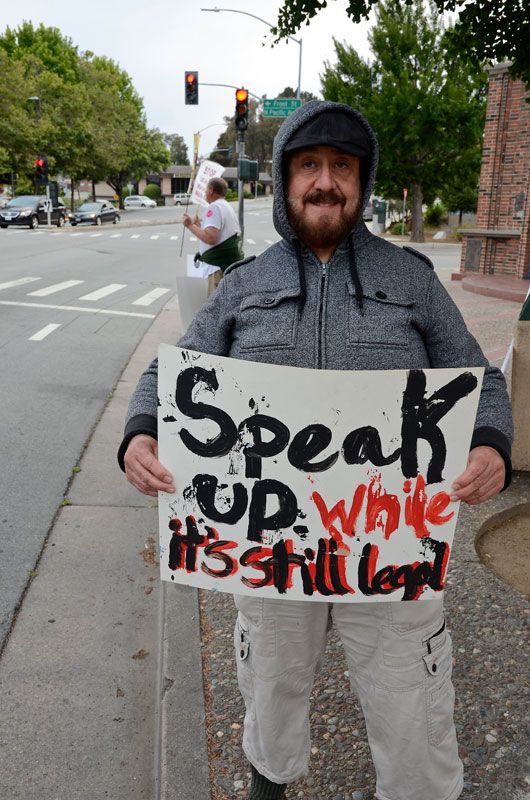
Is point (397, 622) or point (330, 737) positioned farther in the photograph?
point (330, 737)

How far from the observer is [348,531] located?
1.92 m

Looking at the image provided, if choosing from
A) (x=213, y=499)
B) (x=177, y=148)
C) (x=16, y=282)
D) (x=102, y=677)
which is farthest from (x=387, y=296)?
(x=177, y=148)

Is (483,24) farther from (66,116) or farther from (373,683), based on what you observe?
(66,116)

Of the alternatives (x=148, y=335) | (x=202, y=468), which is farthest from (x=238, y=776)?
(x=148, y=335)

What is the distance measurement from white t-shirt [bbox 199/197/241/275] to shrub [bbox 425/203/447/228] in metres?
38.5

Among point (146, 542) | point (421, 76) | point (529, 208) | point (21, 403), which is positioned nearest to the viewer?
point (146, 542)

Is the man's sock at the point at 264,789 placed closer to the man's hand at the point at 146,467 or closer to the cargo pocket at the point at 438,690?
the cargo pocket at the point at 438,690

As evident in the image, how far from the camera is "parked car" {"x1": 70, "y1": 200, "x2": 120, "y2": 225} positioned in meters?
40.2

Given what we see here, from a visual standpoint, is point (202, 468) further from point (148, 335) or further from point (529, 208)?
point (529, 208)

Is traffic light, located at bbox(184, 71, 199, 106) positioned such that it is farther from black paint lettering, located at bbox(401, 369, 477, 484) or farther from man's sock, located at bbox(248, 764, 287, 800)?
man's sock, located at bbox(248, 764, 287, 800)

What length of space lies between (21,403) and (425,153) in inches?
1212

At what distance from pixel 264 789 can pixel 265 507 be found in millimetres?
909

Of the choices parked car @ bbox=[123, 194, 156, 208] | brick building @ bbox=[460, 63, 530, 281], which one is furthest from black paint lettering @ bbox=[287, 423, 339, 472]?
parked car @ bbox=[123, 194, 156, 208]

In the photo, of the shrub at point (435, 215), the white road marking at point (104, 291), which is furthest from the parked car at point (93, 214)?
the white road marking at point (104, 291)
